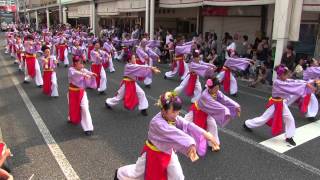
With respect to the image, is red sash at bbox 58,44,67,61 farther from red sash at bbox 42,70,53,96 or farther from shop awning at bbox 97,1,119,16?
shop awning at bbox 97,1,119,16

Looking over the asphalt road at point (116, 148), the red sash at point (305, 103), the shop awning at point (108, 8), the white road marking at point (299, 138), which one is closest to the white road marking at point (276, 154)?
the asphalt road at point (116, 148)

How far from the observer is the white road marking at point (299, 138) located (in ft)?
19.9

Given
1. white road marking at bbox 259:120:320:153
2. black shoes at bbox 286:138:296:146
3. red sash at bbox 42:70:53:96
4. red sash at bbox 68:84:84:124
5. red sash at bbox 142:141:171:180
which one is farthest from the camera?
red sash at bbox 42:70:53:96

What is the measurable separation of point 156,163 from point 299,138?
3.84 m

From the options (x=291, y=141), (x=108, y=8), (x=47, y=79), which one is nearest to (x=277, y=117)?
(x=291, y=141)

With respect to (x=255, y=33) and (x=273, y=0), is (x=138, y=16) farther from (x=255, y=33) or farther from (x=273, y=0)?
(x=273, y=0)

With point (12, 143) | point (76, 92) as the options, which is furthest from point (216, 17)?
point (12, 143)

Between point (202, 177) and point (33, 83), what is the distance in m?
8.45

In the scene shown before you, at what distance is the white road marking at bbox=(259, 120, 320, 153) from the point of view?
606 centimetres

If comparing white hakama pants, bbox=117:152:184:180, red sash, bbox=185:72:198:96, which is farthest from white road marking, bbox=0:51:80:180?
red sash, bbox=185:72:198:96

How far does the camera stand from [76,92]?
6.69 metres

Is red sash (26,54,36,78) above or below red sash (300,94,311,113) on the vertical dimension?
above

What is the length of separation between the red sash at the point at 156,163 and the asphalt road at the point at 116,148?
3.61 ft

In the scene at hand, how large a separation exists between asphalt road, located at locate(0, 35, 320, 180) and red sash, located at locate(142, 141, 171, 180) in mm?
1100
